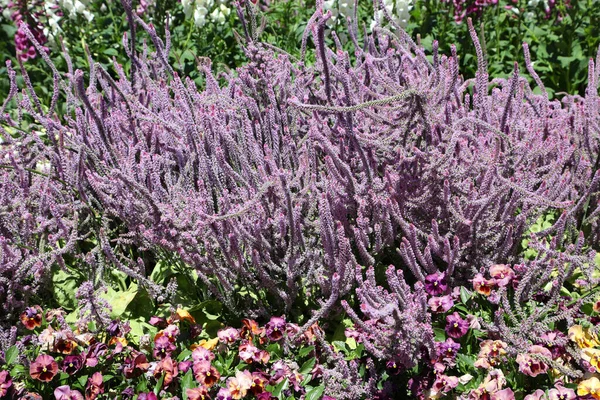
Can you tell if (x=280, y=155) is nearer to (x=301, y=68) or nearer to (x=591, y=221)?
(x=301, y=68)

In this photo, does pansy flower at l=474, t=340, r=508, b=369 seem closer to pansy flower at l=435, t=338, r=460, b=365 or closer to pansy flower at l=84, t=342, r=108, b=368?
pansy flower at l=435, t=338, r=460, b=365

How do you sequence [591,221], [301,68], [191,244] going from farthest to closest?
1. [301,68]
2. [591,221]
3. [191,244]

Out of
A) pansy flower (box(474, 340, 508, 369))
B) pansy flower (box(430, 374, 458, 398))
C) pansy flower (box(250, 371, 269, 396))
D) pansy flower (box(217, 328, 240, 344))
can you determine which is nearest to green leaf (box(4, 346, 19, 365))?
pansy flower (box(217, 328, 240, 344))

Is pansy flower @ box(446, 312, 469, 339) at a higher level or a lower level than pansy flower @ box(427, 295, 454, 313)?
lower

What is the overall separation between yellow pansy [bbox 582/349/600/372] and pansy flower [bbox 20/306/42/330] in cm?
168

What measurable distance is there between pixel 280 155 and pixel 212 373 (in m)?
0.93

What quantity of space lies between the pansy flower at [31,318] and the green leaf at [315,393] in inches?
36.9

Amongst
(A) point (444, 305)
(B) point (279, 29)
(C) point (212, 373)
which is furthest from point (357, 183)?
(B) point (279, 29)

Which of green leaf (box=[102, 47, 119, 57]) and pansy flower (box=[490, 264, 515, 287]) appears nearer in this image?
pansy flower (box=[490, 264, 515, 287])

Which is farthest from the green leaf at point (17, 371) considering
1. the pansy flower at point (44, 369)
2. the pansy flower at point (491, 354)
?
the pansy flower at point (491, 354)

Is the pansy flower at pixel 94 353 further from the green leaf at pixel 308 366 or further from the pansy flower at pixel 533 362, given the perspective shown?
the pansy flower at pixel 533 362

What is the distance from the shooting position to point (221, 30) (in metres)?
4.91

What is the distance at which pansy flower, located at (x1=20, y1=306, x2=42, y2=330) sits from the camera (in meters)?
2.26

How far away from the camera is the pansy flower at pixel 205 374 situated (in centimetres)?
196
